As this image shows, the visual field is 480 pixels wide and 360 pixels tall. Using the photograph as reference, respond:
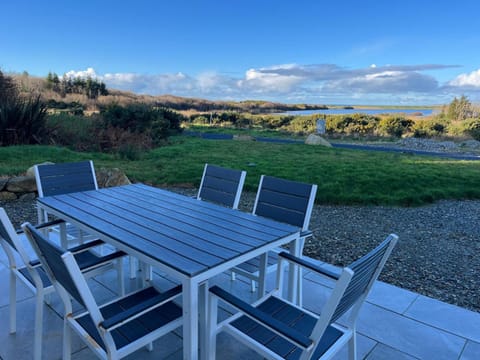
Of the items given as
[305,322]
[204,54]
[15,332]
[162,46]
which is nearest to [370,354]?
[305,322]

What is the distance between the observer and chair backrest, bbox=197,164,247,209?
252cm

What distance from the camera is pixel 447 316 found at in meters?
2.22

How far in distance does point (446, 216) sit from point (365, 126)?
17.3m

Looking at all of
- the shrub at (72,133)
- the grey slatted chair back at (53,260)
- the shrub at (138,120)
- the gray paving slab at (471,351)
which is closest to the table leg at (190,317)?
the grey slatted chair back at (53,260)

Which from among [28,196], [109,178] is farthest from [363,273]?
[28,196]

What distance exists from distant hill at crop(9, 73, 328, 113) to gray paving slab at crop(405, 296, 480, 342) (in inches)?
584

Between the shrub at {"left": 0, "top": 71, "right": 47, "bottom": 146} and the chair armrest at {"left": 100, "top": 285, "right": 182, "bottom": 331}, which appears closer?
the chair armrest at {"left": 100, "top": 285, "right": 182, "bottom": 331}

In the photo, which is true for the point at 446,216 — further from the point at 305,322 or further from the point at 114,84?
the point at 114,84

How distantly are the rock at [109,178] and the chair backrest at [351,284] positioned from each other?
4.91 metres

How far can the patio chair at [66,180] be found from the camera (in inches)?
102

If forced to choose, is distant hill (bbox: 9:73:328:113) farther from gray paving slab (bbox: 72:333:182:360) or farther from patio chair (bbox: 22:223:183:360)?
patio chair (bbox: 22:223:183:360)

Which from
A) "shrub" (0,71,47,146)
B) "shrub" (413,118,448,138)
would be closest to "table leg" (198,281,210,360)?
"shrub" (0,71,47,146)

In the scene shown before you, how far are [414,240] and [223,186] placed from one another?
2.79 metres

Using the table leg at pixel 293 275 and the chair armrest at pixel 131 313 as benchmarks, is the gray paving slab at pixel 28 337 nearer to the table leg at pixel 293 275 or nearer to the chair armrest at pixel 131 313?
the chair armrest at pixel 131 313
